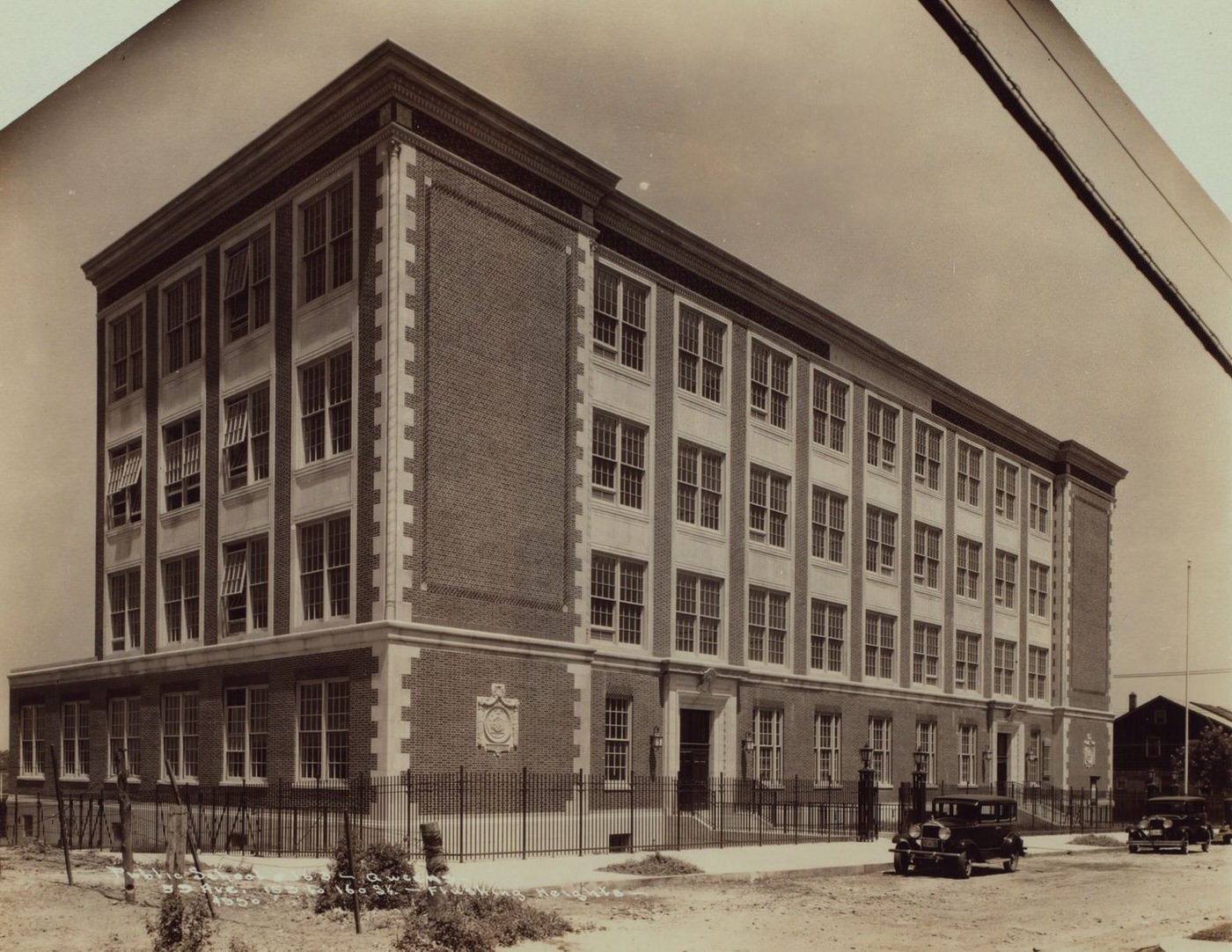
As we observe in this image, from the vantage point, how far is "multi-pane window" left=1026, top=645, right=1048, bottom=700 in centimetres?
3562

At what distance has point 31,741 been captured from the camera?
50.2 feet

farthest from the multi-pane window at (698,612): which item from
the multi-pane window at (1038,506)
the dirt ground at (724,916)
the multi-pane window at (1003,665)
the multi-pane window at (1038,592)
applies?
the dirt ground at (724,916)

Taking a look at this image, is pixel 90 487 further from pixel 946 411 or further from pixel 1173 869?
pixel 1173 869

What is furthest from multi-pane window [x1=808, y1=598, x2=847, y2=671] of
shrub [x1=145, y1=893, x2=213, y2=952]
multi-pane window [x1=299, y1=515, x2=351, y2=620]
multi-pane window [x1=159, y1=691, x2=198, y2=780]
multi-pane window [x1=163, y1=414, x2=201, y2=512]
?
shrub [x1=145, y1=893, x2=213, y2=952]

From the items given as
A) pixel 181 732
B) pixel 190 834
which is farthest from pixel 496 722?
pixel 190 834

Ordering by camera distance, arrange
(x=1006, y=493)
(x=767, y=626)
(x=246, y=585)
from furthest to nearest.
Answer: (x=1006, y=493)
(x=767, y=626)
(x=246, y=585)

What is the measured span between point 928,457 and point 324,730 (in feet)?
65.6

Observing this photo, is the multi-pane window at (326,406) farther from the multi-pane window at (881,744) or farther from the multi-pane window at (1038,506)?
the multi-pane window at (881,744)

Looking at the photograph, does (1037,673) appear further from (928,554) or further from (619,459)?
(619,459)

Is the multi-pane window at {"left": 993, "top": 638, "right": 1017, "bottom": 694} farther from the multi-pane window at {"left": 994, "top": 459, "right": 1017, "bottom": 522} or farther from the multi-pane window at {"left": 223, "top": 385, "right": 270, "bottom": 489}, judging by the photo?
the multi-pane window at {"left": 223, "top": 385, "right": 270, "bottom": 489}

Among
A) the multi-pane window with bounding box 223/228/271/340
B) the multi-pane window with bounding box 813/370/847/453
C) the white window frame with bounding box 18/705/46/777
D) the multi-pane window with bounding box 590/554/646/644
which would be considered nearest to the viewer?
the white window frame with bounding box 18/705/46/777

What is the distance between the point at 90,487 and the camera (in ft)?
54.2

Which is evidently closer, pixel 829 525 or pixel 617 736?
pixel 617 736

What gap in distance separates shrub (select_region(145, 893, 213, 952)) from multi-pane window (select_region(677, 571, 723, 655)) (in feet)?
60.2
